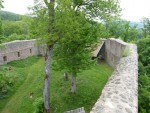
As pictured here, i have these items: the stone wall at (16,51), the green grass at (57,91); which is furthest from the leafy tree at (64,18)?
the stone wall at (16,51)

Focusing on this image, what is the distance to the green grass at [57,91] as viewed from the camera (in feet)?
54.1

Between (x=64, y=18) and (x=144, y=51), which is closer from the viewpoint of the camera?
(x=64, y=18)

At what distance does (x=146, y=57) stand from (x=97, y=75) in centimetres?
722

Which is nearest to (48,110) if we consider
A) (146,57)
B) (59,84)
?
(59,84)

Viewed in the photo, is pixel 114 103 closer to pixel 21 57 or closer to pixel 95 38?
pixel 95 38

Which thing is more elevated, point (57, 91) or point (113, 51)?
point (113, 51)

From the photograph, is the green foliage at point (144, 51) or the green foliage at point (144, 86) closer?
the green foliage at point (144, 86)

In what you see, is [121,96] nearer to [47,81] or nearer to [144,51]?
[47,81]

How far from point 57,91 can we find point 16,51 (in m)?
11.5

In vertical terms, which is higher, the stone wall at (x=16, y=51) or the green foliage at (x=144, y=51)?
the green foliage at (x=144, y=51)

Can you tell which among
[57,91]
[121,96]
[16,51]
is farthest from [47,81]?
[16,51]

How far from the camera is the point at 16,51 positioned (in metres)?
27.9

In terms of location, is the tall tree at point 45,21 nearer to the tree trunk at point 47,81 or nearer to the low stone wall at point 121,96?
the tree trunk at point 47,81

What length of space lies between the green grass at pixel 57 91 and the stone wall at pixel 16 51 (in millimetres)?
1727
